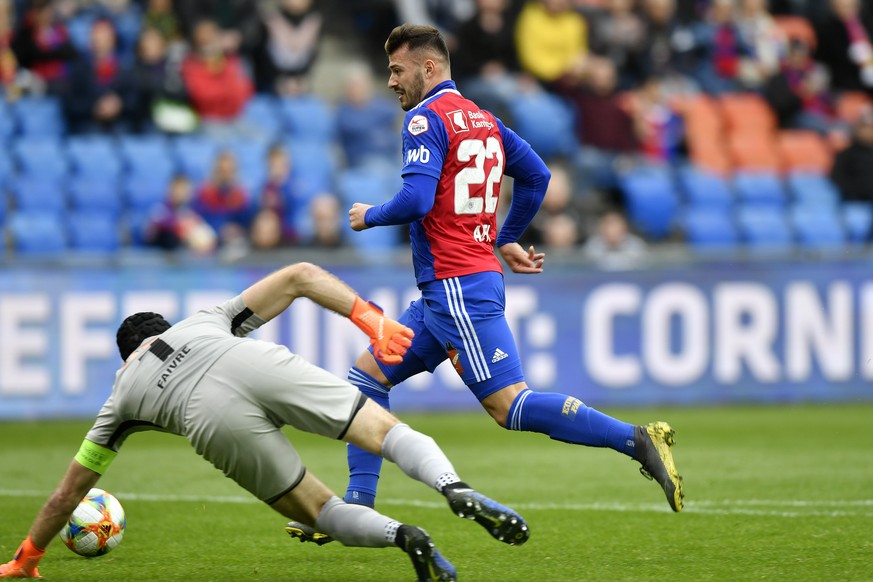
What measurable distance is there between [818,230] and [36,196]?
9.22 meters

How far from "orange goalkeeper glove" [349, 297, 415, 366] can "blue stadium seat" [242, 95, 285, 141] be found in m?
11.3

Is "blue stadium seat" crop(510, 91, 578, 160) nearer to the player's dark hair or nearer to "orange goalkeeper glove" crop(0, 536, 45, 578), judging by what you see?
the player's dark hair

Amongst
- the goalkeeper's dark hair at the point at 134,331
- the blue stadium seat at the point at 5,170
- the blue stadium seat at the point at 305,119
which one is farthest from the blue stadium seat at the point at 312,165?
the goalkeeper's dark hair at the point at 134,331

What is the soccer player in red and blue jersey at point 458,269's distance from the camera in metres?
6.37

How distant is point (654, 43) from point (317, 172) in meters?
5.59

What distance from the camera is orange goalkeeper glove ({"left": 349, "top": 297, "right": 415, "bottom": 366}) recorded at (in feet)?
18.4

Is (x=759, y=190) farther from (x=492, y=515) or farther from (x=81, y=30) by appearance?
(x=492, y=515)

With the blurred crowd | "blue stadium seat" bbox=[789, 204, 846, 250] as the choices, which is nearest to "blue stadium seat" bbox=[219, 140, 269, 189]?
the blurred crowd

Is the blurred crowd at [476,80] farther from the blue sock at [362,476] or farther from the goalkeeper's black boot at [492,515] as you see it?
the goalkeeper's black boot at [492,515]

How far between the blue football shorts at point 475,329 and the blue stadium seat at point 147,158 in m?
9.30

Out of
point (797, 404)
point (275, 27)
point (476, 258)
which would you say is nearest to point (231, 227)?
point (275, 27)

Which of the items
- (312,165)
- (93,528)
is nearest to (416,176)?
(93,528)

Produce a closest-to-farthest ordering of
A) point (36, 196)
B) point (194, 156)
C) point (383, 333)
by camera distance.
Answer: point (383, 333) < point (36, 196) < point (194, 156)

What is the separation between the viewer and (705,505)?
27.5ft
